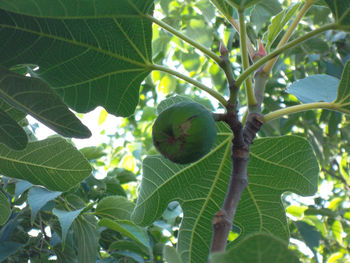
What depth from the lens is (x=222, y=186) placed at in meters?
1.38

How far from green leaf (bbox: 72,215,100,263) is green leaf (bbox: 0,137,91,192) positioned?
439mm

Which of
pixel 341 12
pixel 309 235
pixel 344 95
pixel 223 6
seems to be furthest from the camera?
pixel 309 235

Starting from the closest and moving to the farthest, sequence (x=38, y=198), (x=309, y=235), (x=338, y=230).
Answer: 1. (x=38, y=198)
2. (x=309, y=235)
3. (x=338, y=230)

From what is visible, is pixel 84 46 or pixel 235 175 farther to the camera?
pixel 84 46

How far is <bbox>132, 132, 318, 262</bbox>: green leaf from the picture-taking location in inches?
54.2

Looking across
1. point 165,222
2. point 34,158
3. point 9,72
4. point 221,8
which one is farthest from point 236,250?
point 165,222

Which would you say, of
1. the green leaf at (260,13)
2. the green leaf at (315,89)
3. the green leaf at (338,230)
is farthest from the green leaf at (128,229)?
the green leaf at (338,230)

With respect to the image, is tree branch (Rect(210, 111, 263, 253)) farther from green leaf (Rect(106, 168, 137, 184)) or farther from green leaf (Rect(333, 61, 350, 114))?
green leaf (Rect(106, 168, 137, 184))

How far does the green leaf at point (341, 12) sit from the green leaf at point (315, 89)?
0.26 meters

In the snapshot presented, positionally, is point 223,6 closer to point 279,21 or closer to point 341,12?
point 279,21

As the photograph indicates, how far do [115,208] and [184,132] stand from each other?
1.07 m

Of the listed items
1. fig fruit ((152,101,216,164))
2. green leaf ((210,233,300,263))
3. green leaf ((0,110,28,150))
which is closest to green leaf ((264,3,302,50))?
fig fruit ((152,101,216,164))

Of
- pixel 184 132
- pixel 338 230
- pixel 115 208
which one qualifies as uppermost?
pixel 184 132

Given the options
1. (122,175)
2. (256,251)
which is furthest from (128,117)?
(122,175)
